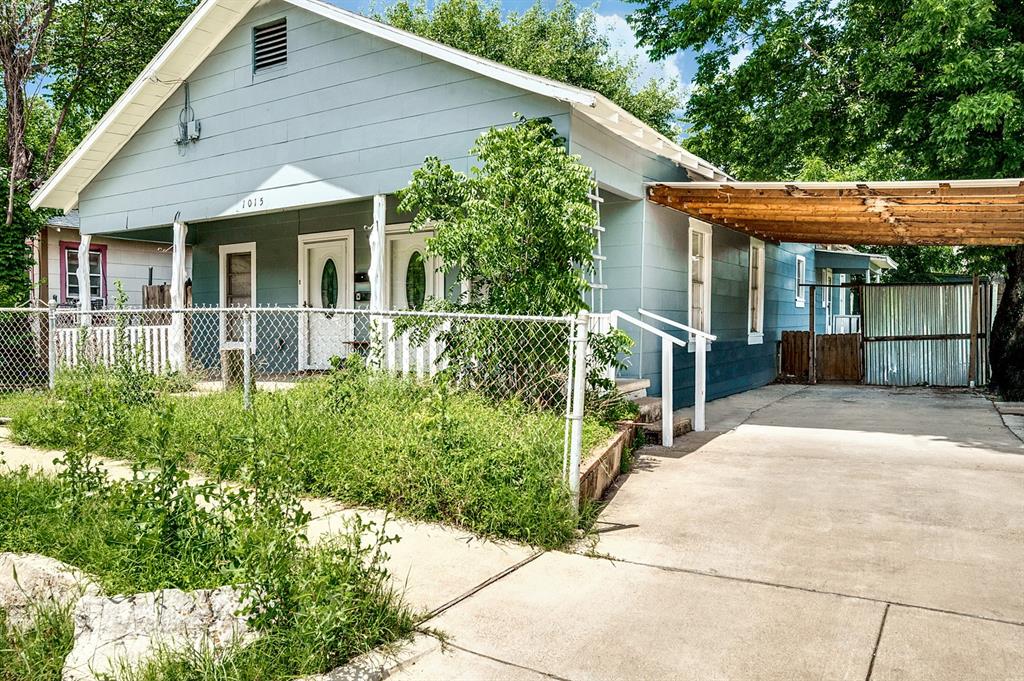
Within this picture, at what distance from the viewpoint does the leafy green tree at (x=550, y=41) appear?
2677 centimetres

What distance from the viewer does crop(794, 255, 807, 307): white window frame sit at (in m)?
16.0

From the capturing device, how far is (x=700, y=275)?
417 inches

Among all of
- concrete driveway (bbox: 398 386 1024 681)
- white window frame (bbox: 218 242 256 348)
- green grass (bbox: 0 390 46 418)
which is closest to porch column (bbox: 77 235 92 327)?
white window frame (bbox: 218 242 256 348)

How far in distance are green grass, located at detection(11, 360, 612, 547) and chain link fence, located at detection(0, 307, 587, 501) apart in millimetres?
209

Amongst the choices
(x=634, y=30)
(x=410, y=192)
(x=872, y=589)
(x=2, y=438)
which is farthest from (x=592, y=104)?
(x=634, y=30)

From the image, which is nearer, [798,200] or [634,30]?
[798,200]

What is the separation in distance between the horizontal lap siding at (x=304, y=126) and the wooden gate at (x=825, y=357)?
947 centimetres

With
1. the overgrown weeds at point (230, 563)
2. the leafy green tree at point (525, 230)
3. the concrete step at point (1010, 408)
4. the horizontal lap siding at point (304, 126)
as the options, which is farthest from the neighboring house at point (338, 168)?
the overgrown weeds at point (230, 563)

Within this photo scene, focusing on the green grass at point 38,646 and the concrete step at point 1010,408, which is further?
the concrete step at point 1010,408

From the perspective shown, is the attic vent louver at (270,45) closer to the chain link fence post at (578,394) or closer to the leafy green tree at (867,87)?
the leafy green tree at (867,87)

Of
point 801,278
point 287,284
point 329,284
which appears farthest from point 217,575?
point 801,278

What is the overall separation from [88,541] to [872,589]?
3.95 metres

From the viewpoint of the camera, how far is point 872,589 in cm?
361

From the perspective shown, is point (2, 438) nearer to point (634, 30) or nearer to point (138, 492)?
point (138, 492)
